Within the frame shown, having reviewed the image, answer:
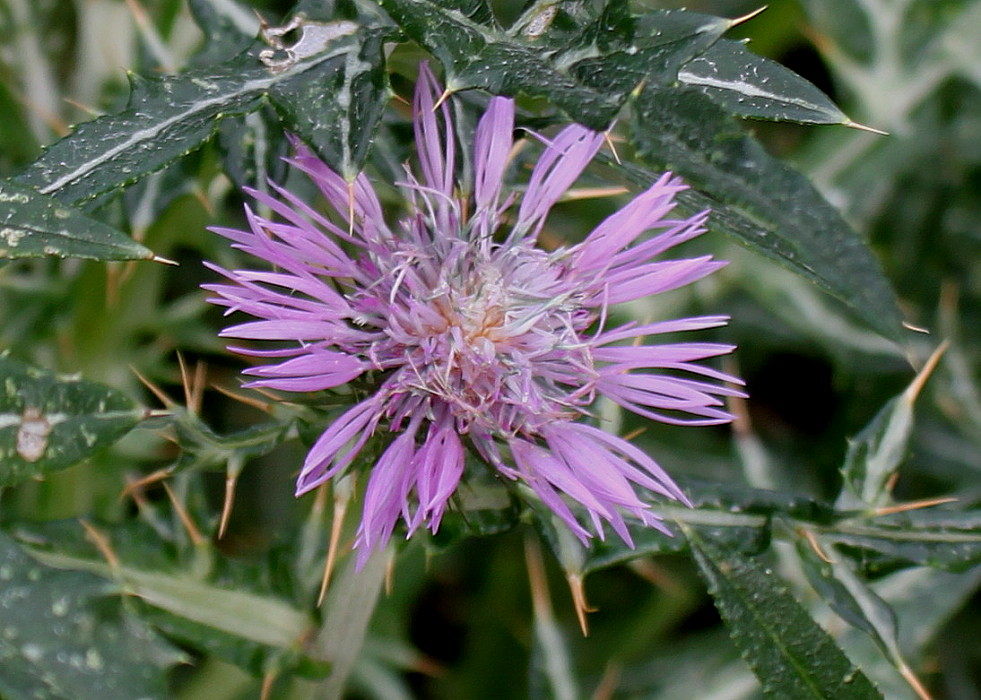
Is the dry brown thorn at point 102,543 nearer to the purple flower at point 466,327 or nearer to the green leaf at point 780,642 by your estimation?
the purple flower at point 466,327

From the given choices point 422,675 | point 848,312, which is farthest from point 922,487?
point 422,675

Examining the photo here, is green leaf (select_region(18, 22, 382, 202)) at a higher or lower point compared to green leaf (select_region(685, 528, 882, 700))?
higher

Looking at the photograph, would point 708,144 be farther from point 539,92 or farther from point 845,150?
point 845,150

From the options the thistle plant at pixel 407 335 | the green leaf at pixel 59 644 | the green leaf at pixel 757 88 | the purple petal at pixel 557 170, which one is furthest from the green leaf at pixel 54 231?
the green leaf at pixel 757 88

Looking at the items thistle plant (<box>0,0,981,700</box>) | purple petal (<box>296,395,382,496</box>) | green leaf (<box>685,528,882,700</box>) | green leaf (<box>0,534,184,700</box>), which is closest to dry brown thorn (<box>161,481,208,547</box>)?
thistle plant (<box>0,0,981,700</box>)

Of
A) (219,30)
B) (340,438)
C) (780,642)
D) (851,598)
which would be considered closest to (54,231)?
(340,438)

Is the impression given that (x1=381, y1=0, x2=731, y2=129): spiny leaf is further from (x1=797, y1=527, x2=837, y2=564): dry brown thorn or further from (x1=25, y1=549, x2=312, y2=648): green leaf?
(x1=25, y1=549, x2=312, y2=648): green leaf
